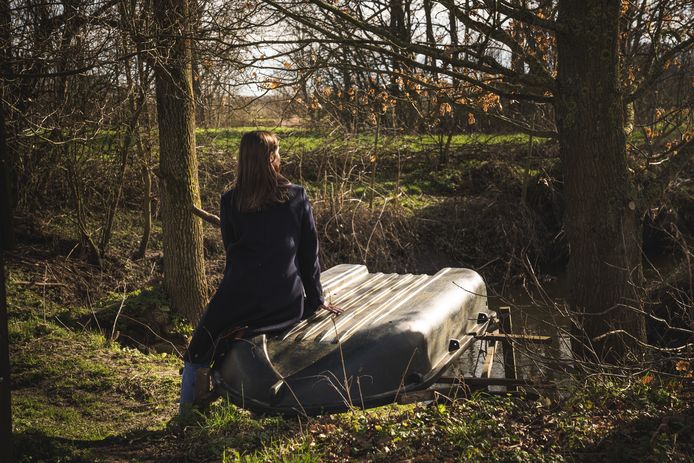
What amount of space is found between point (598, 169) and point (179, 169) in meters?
4.65

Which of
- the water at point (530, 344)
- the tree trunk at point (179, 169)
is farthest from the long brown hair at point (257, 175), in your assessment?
the tree trunk at point (179, 169)

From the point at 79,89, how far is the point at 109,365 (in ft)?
12.4

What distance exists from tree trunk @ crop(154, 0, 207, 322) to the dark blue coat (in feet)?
11.0

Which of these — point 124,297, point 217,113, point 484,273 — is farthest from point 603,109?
point 217,113

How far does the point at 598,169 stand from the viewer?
20.2 ft

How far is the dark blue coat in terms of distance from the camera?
4.98 m

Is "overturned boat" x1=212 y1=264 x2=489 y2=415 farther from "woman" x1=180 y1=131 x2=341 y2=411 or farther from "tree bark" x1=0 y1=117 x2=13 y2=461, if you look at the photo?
"tree bark" x1=0 y1=117 x2=13 y2=461

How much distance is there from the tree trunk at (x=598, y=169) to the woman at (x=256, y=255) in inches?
97.0

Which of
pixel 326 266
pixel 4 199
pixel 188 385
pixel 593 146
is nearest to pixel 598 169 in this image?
pixel 593 146

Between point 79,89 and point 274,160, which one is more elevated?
point 79,89

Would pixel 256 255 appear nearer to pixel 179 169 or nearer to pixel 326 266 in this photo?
pixel 179 169

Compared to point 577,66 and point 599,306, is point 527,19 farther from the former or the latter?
point 599,306

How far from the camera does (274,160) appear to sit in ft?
16.4

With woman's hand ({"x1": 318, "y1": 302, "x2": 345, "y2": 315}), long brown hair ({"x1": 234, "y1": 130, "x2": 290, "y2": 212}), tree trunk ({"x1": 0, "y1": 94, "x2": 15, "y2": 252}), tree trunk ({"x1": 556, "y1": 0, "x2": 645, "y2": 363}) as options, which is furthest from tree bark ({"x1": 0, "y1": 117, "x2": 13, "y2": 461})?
tree trunk ({"x1": 556, "y1": 0, "x2": 645, "y2": 363})
